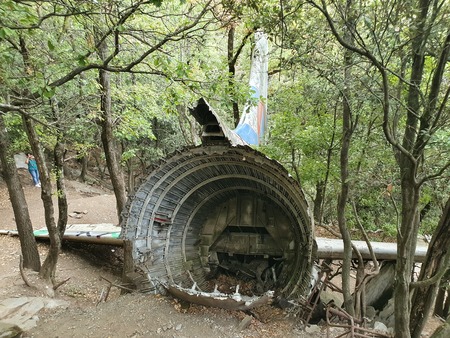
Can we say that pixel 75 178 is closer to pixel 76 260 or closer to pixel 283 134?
pixel 76 260

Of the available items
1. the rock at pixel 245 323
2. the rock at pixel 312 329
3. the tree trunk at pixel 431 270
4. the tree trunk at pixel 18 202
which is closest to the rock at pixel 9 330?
the tree trunk at pixel 18 202

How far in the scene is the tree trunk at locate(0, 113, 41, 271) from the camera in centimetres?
663

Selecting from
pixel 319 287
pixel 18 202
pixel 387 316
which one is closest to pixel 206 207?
pixel 319 287

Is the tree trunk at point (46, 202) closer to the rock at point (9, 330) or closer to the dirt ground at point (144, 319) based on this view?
the dirt ground at point (144, 319)

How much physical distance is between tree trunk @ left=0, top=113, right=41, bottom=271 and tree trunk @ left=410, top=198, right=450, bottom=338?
8.59 metres

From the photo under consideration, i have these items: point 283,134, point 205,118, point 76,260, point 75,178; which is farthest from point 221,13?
point 75,178

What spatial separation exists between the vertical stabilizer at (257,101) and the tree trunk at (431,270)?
437 cm

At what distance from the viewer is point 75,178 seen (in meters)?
23.2

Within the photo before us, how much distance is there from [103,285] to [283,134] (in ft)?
25.7

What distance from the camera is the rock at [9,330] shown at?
4.75 meters

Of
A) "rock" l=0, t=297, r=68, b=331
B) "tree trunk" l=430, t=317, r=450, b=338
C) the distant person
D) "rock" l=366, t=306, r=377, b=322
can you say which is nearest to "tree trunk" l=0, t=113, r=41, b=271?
"rock" l=0, t=297, r=68, b=331

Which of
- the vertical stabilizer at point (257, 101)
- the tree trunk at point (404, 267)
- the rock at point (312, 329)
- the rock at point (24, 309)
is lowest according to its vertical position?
the rock at point (24, 309)

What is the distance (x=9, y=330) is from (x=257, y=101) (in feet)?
23.5

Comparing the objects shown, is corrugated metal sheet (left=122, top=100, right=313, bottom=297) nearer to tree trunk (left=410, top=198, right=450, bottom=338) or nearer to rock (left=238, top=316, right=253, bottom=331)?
rock (left=238, top=316, right=253, bottom=331)
